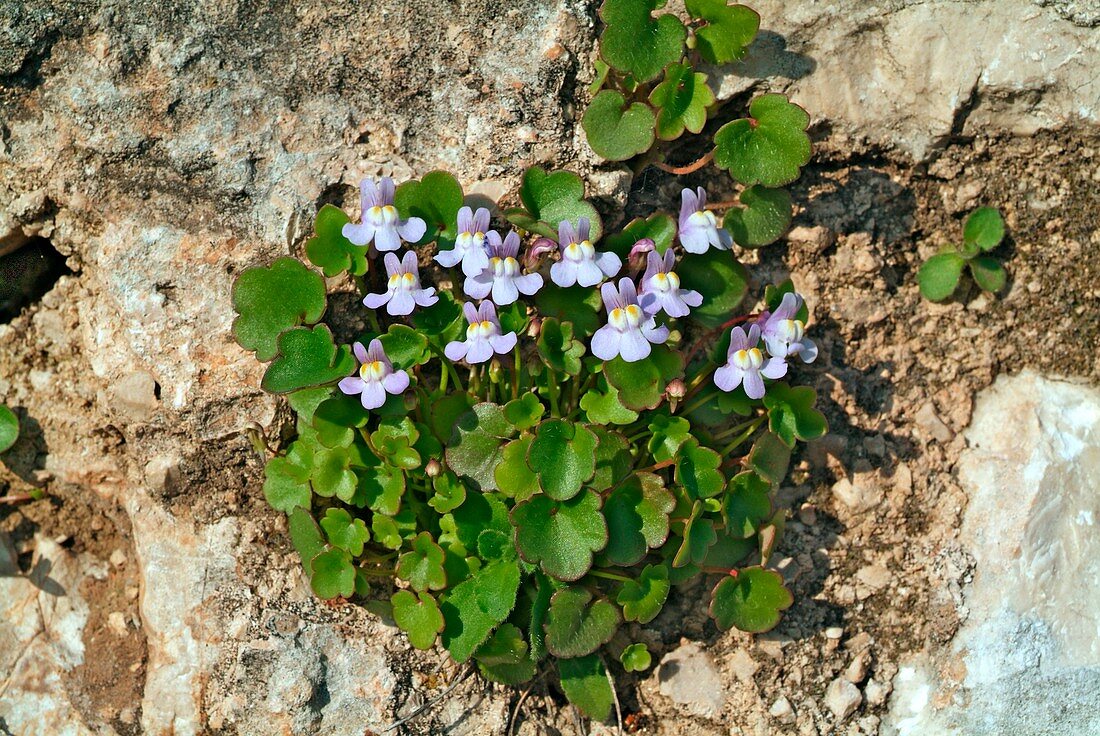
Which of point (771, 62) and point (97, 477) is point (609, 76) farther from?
point (97, 477)

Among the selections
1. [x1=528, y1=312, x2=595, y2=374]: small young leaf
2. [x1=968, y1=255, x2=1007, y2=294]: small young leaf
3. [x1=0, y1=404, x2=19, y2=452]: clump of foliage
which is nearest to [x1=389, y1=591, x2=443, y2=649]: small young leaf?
[x1=528, y1=312, x2=595, y2=374]: small young leaf

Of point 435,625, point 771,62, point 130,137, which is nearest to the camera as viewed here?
point 435,625

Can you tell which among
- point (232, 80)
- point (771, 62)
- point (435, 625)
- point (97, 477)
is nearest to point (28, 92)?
point (232, 80)

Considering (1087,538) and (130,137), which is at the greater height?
(130,137)

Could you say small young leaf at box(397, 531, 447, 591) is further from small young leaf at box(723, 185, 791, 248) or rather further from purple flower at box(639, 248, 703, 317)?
small young leaf at box(723, 185, 791, 248)

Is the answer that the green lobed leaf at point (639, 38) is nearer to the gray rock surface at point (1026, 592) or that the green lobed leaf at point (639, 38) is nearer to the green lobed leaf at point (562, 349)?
the green lobed leaf at point (562, 349)

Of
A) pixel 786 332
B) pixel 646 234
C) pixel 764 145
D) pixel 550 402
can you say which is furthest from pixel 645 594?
pixel 764 145

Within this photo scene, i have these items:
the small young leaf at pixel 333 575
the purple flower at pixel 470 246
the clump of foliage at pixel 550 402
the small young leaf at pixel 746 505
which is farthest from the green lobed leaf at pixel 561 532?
the purple flower at pixel 470 246
